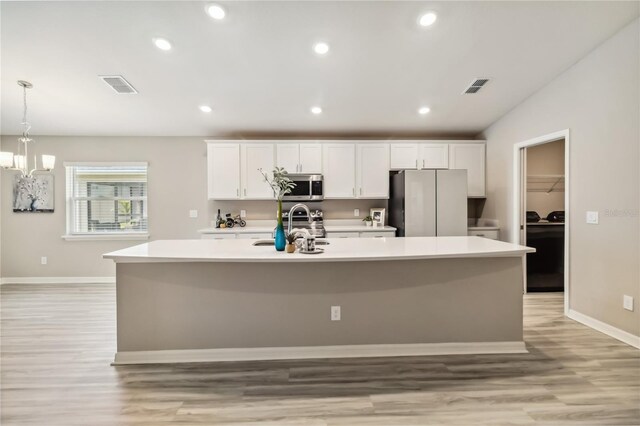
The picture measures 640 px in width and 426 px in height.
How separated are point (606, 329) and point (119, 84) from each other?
5.60 m

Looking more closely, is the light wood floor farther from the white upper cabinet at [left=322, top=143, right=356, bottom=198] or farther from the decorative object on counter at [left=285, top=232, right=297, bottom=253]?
the white upper cabinet at [left=322, top=143, right=356, bottom=198]

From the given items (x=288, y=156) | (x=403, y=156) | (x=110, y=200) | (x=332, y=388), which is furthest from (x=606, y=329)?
(x=110, y=200)

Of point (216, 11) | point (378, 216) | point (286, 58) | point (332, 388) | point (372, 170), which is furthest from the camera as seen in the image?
point (378, 216)

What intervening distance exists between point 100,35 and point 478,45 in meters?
3.48

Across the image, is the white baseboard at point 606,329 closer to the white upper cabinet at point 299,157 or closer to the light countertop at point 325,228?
the light countertop at point 325,228

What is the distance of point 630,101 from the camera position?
8.54 ft

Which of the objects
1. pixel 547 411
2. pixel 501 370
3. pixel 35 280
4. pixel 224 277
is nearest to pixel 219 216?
pixel 224 277

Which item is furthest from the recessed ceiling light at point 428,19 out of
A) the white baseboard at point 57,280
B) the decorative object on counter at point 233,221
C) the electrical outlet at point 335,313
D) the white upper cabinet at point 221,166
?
the white baseboard at point 57,280

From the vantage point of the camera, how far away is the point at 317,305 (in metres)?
2.38

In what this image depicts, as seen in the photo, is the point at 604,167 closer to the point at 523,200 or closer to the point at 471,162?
the point at 523,200

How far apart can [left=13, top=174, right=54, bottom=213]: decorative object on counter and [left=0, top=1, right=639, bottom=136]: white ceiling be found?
861 millimetres

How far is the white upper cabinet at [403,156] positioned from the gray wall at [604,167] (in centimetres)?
165

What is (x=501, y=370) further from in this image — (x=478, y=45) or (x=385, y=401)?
(x=478, y=45)

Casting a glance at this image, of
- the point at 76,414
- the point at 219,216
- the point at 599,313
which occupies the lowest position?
the point at 76,414
